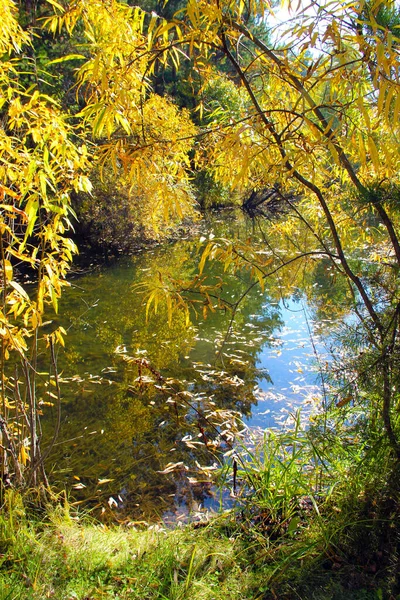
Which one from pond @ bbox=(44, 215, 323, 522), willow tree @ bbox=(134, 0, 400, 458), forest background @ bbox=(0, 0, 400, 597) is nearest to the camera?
willow tree @ bbox=(134, 0, 400, 458)

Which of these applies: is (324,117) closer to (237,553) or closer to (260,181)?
(260,181)

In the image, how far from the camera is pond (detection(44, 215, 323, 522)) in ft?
10.8

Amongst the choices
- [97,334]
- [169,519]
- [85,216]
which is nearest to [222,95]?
[85,216]

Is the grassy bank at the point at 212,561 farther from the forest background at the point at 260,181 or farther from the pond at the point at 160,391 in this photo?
the pond at the point at 160,391

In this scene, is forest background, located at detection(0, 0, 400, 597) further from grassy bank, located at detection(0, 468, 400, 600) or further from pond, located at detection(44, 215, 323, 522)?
pond, located at detection(44, 215, 323, 522)

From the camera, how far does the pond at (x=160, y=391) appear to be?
3307 millimetres

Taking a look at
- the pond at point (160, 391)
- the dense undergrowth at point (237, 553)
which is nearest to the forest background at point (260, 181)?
the dense undergrowth at point (237, 553)

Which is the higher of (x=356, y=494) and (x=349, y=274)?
(x=349, y=274)

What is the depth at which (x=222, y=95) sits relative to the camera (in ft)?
58.9

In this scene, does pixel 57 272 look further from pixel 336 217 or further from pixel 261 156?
pixel 336 217

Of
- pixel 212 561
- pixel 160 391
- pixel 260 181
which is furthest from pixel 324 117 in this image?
pixel 160 391

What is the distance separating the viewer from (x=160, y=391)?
4.74 m

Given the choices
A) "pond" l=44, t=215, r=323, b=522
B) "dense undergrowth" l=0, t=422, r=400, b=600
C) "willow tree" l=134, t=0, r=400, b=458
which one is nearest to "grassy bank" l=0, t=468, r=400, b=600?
"dense undergrowth" l=0, t=422, r=400, b=600

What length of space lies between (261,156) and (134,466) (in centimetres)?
254
